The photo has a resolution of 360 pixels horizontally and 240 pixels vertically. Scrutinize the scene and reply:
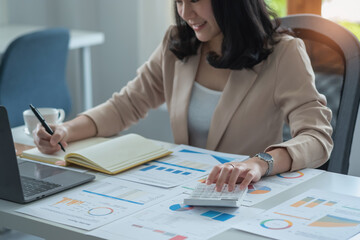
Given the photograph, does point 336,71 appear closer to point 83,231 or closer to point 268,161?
point 268,161

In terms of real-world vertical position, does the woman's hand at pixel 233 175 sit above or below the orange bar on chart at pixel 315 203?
above

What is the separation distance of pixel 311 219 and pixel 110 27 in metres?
2.84

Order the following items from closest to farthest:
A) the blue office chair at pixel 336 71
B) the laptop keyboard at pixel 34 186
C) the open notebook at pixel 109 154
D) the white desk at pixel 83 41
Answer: the laptop keyboard at pixel 34 186, the open notebook at pixel 109 154, the blue office chair at pixel 336 71, the white desk at pixel 83 41

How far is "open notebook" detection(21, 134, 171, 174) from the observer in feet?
4.92

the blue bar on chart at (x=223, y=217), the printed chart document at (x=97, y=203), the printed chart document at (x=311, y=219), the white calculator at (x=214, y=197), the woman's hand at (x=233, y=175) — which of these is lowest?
the printed chart document at (x=97, y=203)

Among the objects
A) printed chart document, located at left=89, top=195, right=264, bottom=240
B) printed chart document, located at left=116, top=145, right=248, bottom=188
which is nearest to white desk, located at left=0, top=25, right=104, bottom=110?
printed chart document, located at left=116, top=145, right=248, bottom=188

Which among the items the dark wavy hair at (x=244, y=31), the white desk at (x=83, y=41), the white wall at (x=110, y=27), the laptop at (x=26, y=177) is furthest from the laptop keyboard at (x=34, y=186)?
the white wall at (x=110, y=27)

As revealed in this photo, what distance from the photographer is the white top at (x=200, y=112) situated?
6.10 feet

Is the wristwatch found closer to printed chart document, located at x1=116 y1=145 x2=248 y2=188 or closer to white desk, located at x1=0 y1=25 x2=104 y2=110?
printed chart document, located at x1=116 y1=145 x2=248 y2=188

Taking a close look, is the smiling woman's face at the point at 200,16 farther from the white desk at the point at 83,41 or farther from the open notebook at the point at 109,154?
Result: the white desk at the point at 83,41

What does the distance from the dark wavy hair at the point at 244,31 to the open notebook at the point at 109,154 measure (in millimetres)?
368

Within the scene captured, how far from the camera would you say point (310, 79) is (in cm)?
170

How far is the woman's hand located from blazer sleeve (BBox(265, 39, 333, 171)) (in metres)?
0.16

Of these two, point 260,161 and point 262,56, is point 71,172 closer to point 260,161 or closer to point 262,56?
point 260,161
